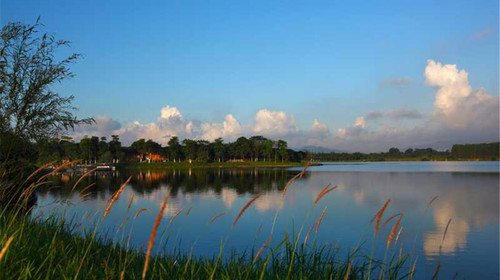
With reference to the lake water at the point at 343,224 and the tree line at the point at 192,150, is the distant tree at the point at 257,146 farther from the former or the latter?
the lake water at the point at 343,224

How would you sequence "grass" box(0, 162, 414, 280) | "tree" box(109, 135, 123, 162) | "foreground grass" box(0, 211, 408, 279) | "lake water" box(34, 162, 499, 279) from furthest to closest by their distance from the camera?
"tree" box(109, 135, 123, 162), "lake water" box(34, 162, 499, 279), "foreground grass" box(0, 211, 408, 279), "grass" box(0, 162, 414, 280)

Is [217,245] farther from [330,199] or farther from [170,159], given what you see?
[170,159]

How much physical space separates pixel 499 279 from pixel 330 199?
24.8 metres

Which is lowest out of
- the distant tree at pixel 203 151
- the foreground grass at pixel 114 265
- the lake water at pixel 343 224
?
the lake water at pixel 343 224

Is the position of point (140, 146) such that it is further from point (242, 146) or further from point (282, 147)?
point (282, 147)

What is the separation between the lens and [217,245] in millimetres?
20047

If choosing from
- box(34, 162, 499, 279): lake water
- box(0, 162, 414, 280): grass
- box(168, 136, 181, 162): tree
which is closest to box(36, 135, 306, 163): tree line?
A: box(168, 136, 181, 162): tree

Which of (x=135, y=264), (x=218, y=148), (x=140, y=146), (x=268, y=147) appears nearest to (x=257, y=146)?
(x=268, y=147)

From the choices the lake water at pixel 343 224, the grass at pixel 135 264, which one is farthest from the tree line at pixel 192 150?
the grass at pixel 135 264

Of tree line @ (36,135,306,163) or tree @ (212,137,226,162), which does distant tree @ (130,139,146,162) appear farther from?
tree @ (212,137,226,162)

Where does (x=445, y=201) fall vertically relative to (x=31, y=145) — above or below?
below

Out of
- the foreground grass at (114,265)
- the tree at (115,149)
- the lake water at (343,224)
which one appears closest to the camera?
the foreground grass at (114,265)

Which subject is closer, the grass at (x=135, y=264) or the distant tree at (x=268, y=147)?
the grass at (x=135, y=264)

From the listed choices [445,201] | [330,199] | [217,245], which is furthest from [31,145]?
[445,201]
